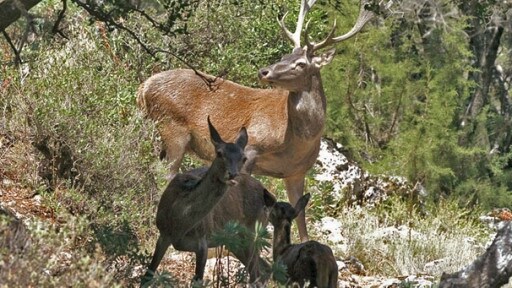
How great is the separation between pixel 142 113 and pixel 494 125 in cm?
→ 986

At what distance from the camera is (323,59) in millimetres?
13703

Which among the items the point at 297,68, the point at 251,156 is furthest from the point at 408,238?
the point at 297,68

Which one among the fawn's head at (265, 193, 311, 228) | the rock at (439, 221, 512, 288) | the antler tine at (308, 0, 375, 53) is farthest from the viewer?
the antler tine at (308, 0, 375, 53)

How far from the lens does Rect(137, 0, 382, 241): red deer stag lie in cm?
1352

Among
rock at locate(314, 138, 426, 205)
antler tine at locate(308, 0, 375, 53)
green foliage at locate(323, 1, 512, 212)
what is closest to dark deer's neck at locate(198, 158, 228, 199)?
antler tine at locate(308, 0, 375, 53)

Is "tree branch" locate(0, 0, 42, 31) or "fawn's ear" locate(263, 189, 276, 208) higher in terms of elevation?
"tree branch" locate(0, 0, 42, 31)

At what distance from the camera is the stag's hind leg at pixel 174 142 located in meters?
13.6

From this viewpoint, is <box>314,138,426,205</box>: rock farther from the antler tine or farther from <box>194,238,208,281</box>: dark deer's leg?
<box>194,238,208,281</box>: dark deer's leg

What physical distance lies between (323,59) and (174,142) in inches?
72.8

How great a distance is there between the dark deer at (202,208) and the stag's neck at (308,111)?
385 centimetres

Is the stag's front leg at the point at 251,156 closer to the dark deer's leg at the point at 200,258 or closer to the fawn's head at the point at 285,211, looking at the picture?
the fawn's head at the point at 285,211

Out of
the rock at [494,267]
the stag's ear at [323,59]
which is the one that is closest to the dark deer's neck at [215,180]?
the rock at [494,267]

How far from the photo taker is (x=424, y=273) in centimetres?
1274

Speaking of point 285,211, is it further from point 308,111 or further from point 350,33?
point 350,33
